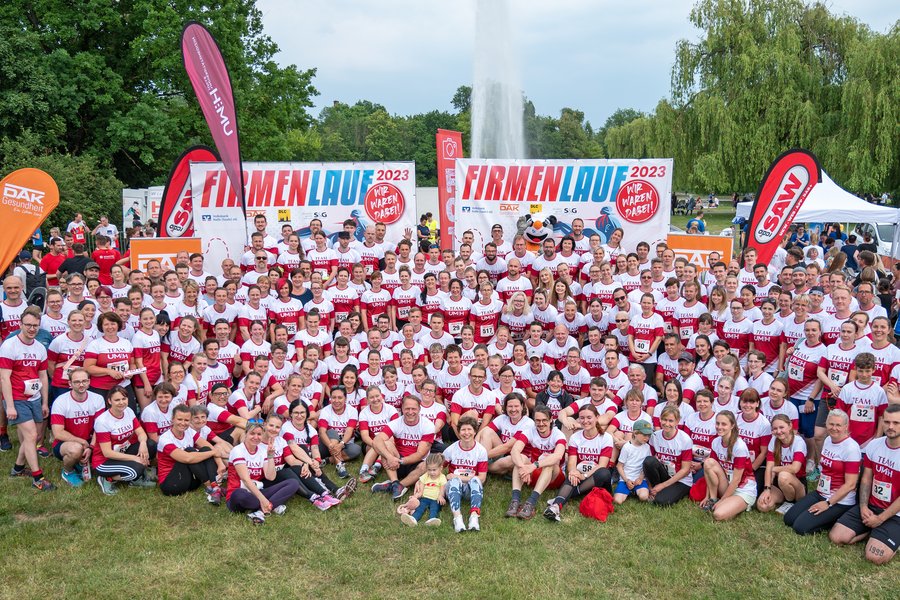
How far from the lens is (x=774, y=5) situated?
28781 mm

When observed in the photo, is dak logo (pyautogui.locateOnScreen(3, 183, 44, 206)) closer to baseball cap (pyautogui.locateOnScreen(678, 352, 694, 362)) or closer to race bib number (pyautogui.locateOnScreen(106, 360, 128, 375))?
race bib number (pyautogui.locateOnScreen(106, 360, 128, 375))

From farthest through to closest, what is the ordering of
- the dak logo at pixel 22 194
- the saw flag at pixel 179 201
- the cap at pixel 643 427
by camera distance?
1. the saw flag at pixel 179 201
2. the dak logo at pixel 22 194
3. the cap at pixel 643 427

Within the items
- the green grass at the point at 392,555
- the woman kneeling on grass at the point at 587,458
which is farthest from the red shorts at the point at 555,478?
the green grass at the point at 392,555

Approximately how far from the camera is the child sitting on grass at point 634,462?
26.6 feet

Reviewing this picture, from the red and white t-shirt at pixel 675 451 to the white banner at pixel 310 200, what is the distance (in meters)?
7.76

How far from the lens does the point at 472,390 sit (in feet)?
30.2

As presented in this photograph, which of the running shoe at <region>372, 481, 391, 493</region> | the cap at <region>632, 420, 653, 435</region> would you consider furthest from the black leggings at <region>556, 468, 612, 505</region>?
the running shoe at <region>372, 481, 391, 493</region>

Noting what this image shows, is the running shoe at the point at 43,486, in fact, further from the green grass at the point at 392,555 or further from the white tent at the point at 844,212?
the white tent at the point at 844,212

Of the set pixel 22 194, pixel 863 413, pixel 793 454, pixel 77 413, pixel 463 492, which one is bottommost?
pixel 463 492

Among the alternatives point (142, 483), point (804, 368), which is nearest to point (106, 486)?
point (142, 483)

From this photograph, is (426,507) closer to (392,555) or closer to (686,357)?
(392,555)

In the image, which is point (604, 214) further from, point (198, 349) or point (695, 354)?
point (198, 349)

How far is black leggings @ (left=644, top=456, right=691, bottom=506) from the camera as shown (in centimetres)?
791

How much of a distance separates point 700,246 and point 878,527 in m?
7.34
